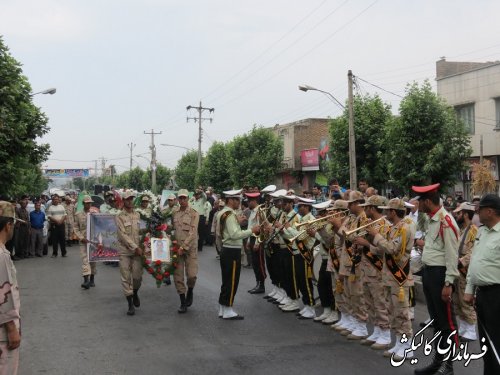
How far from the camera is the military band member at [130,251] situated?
9102 mm

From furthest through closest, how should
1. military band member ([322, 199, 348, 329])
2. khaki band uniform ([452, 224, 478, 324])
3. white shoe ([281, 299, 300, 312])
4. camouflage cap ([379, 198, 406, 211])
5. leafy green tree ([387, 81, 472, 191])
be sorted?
leafy green tree ([387, 81, 472, 191])
white shoe ([281, 299, 300, 312])
military band member ([322, 199, 348, 329])
khaki band uniform ([452, 224, 478, 324])
camouflage cap ([379, 198, 406, 211])

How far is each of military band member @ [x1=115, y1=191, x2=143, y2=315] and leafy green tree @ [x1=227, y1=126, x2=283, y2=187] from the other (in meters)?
30.0

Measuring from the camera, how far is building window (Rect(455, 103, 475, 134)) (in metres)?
27.2

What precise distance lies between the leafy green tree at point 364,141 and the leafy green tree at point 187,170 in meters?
33.0

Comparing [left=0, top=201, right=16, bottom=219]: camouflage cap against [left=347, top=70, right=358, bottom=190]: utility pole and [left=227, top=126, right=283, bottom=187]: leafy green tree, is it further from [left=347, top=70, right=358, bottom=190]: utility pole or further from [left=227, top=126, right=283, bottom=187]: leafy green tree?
[left=227, top=126, right=283, bottom=187]: leafy green tree

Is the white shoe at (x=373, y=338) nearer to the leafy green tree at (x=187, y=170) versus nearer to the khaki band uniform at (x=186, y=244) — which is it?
→ the khaki band uniform at (x=186, y=244)

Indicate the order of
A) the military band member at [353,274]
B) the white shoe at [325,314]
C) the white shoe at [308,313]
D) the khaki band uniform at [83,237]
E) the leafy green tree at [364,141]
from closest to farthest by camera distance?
the military band member at [353,274], the white shoe at [325,314], the white shoe at [308,313], the khaki band uniform at [83,237], the leafy green tree at [364,141]

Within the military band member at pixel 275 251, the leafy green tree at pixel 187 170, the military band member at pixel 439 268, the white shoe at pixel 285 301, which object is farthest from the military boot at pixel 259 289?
the leafy green tree at pixel 187 170

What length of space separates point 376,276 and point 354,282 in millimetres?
662

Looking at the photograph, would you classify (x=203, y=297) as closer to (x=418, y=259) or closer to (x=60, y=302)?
(x=60, y=302)

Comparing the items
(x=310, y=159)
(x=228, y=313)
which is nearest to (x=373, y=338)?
(x=228, y=313)

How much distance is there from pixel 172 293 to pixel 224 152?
35075 mm

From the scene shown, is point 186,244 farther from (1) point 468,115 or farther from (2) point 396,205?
Answer: (1) point 468,115

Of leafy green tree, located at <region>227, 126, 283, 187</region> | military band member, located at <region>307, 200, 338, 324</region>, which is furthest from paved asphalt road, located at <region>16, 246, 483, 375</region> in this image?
leafy green tree, located at <region>227, 126, 283, 187</region>
